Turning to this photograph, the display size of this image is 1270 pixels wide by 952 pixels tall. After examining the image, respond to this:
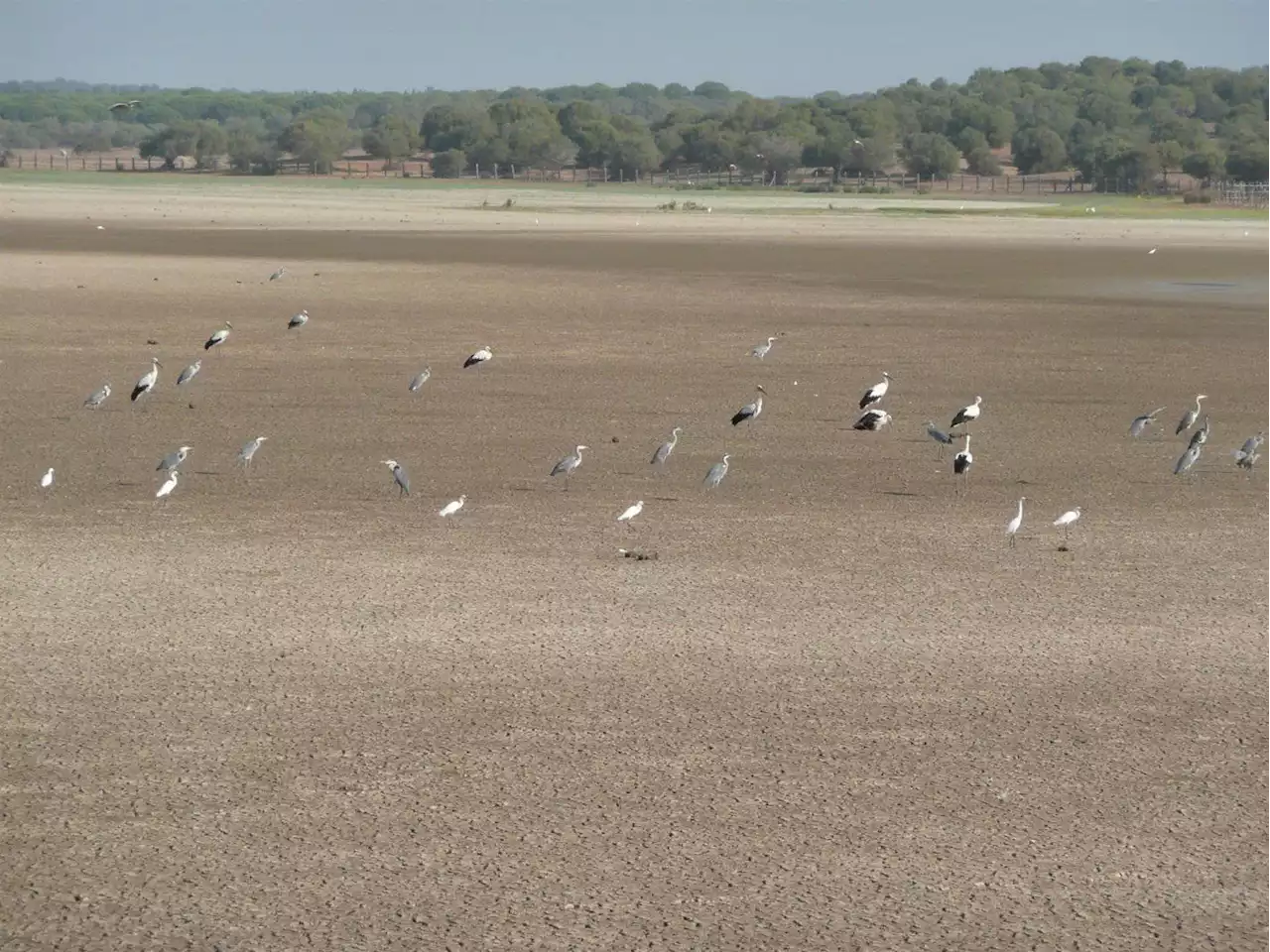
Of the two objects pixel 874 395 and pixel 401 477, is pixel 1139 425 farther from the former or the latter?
pixel 401 477

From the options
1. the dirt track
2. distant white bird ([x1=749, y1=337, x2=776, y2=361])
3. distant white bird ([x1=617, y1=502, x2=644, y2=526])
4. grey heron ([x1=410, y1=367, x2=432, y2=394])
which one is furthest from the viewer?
distant white bird ([x1=749, y1=337, x2=776, y2=361])

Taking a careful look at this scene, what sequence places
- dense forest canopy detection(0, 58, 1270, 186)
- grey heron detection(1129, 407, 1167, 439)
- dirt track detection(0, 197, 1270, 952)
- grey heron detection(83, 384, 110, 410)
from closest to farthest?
dirt track detection(0, 197, 1270, 952)
grey heron detection(1129, 407, 1167, 439)
grey heron detection(83, 384, 110, 410)
dense forest canopy detection(0, 58, 1270, 186)

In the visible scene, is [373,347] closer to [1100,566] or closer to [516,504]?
[516,504]

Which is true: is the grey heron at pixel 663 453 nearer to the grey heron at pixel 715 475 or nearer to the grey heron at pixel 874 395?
the grey heron at pixel 715 475

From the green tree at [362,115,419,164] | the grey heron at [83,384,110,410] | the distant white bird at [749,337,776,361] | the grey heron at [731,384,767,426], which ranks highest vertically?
the grey heron at [731,384,767,426]

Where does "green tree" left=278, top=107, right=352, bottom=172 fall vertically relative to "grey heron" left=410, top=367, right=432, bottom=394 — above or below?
below

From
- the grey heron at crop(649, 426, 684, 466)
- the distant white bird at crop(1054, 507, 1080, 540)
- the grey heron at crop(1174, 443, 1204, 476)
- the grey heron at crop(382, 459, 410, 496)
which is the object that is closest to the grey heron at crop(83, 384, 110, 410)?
the grey heron at crop(382, 459, 410, 496)

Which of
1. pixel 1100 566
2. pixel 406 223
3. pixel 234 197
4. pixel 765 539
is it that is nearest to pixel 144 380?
pixel 765 539

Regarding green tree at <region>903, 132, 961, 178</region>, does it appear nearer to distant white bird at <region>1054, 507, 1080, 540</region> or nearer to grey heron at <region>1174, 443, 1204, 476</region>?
grey heron at <region>1174, 443, 1204, 476</region>
